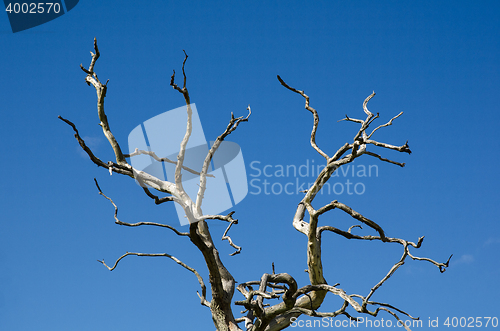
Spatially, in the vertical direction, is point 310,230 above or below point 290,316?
above

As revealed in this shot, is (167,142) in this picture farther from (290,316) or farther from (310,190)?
(290,316)

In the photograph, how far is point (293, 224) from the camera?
5840 mm

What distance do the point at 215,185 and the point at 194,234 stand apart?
3.95 ft

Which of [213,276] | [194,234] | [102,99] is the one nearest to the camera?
[194,234]

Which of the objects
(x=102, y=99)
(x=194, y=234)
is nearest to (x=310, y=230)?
(x=194, y=234)

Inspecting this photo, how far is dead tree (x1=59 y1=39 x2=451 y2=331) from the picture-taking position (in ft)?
15.6

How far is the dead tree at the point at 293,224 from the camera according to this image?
4762 millimetres

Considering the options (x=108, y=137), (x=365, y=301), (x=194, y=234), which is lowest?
(x=365, y=301)

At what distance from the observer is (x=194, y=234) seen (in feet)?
15.5

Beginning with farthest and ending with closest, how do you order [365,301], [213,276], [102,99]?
[102,99]
[213,276]
[365,301]

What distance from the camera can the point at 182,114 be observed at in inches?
227

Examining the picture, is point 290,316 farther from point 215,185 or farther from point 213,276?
point 215,185

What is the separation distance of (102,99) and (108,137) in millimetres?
488

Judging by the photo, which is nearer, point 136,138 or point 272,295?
point 272,295
